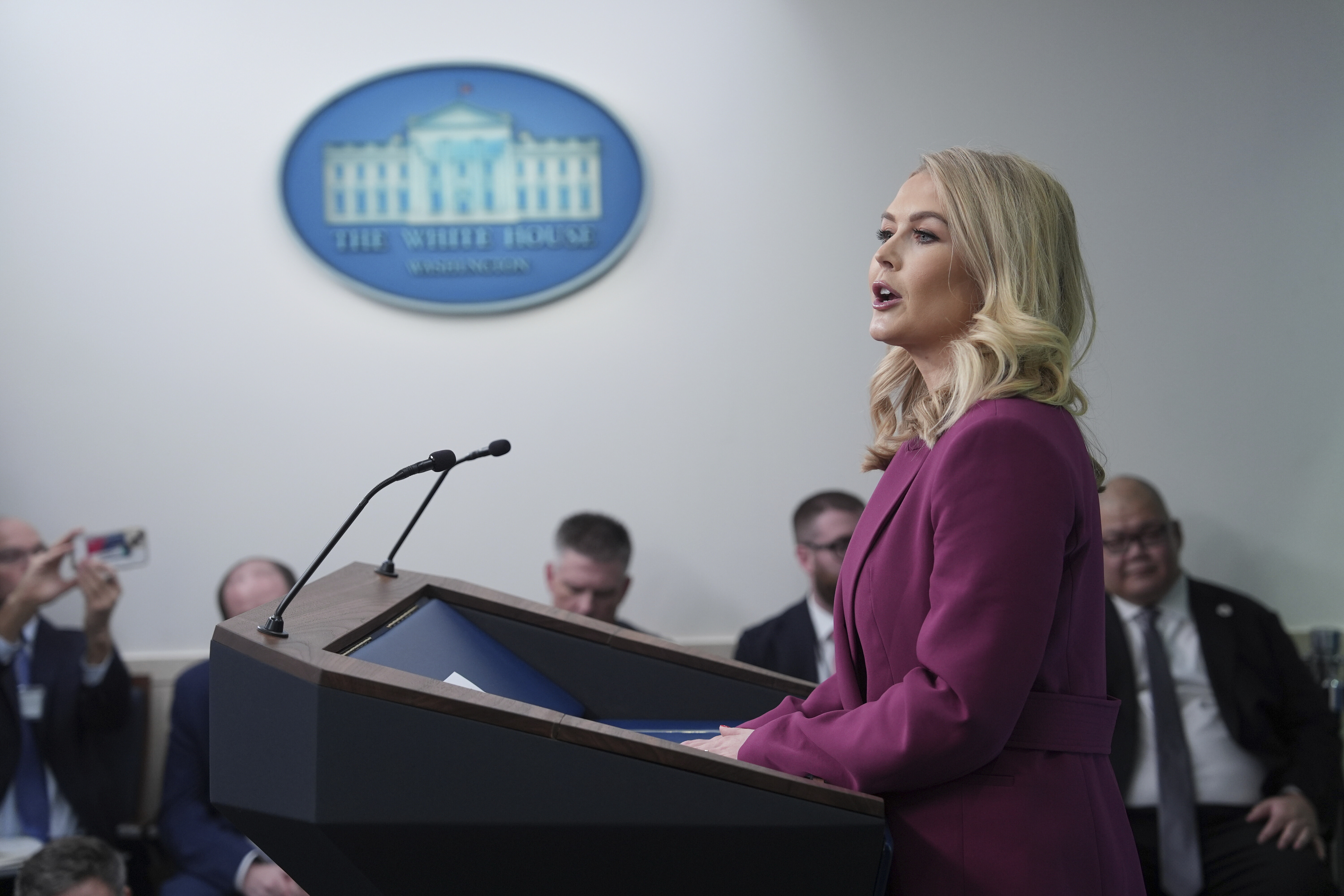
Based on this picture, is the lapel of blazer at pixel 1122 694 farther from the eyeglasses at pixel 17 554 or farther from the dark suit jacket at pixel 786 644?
the eyeglasses at pixel 17 554

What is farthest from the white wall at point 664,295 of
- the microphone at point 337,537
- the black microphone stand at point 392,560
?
the microphone at point 337,537

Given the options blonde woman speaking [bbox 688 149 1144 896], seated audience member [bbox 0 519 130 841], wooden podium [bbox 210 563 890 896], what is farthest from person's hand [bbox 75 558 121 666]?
blonde woman speaking [bbox 688 149 1144 896]

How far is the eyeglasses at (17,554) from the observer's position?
347cm

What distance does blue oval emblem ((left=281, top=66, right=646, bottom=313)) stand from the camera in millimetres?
3744

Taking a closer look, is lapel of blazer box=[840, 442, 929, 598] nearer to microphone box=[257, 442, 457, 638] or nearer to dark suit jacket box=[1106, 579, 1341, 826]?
microphone box=[257, 442, 457, 638]

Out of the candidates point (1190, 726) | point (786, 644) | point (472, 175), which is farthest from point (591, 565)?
point (1190, 726)

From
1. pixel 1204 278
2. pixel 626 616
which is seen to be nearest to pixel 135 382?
pixel 626 616

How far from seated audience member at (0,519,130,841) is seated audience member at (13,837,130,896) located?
765mm

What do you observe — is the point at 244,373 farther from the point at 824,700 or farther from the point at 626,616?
the point at 824,700

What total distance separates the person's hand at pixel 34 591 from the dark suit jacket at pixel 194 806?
1.49ft

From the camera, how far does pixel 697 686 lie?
5.20ft

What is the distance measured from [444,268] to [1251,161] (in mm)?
2718

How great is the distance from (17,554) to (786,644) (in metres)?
2.34

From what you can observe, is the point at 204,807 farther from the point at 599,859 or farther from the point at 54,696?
the point at 599,859
